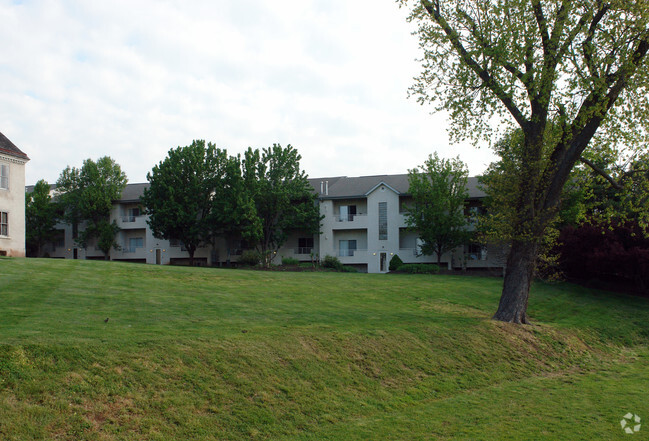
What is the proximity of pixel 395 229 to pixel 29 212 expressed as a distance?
35427mm

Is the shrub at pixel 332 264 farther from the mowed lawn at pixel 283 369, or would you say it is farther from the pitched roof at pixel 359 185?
the mowed lawn at pixel 283 369

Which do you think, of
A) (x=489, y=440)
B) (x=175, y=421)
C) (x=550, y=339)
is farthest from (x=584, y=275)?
(x=175, y=421)

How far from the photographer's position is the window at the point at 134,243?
52781 millimetres

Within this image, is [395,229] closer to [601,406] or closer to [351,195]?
[351,195]

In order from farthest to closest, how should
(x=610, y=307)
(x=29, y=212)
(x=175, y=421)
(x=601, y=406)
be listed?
1. (x=29, y=212)
2. (x=610, y=307)
3. (x=601, y=406)
4. (x=175, y=421)

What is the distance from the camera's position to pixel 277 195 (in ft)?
143

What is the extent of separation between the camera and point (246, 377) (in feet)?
32.9

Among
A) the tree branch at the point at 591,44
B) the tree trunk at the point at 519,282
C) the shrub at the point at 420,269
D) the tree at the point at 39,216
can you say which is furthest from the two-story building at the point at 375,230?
the tree at the point at 39,216

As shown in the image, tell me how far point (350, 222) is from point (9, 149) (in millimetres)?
27010

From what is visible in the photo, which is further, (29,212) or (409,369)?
(29,212)

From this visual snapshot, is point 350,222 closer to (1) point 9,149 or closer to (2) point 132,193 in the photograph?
(2) point 132,193

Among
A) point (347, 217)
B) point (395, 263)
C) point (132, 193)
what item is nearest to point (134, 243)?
point (132, 193)

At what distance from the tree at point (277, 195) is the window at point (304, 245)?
2703mm

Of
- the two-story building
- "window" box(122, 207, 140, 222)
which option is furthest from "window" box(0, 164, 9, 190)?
the two-story building
